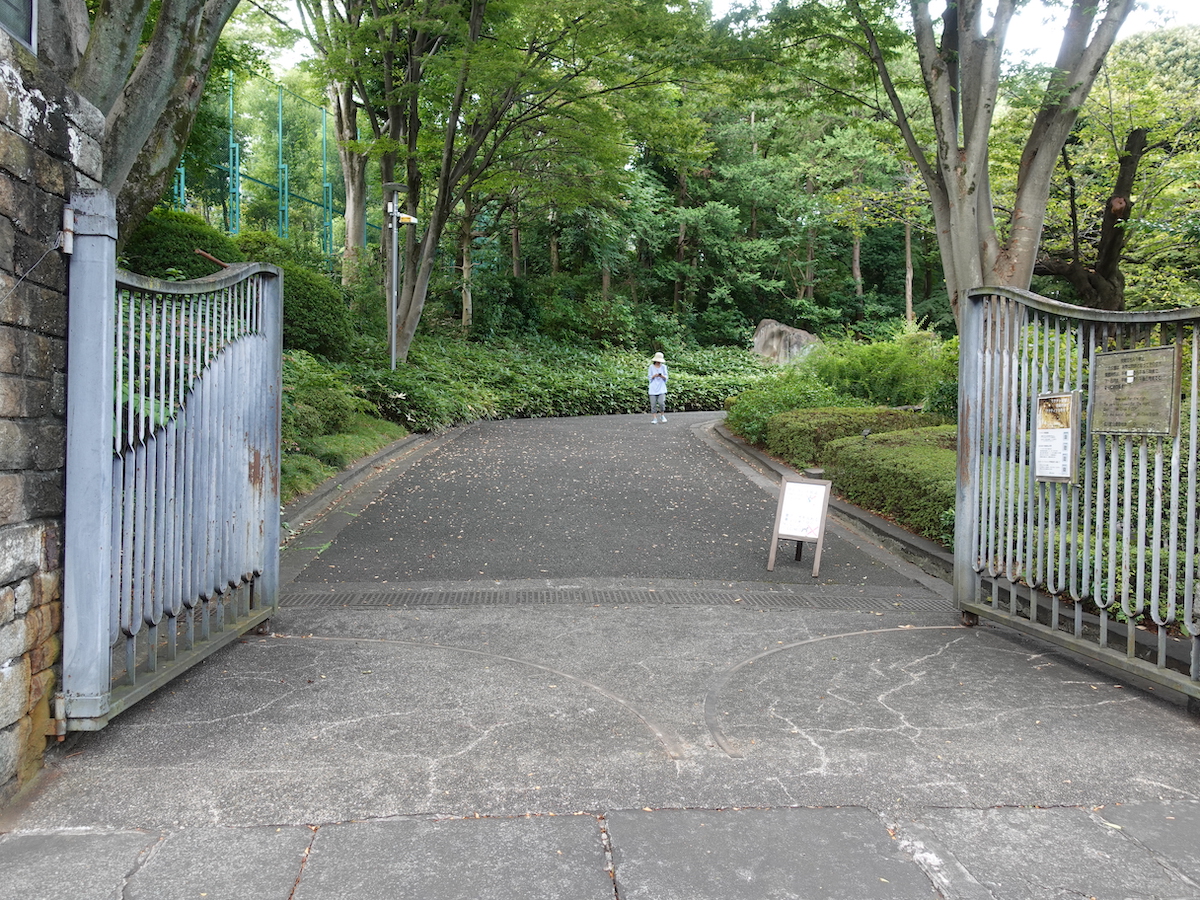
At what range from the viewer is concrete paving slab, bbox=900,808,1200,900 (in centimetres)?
258

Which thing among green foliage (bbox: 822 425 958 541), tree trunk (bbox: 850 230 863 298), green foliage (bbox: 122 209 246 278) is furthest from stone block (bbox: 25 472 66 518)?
tree trunk (bbox: 850 230 863 298)

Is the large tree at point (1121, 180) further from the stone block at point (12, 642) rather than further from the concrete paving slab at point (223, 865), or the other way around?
the stone block at point (12, 642)

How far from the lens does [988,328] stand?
5.59 metres

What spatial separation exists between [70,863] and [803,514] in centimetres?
562

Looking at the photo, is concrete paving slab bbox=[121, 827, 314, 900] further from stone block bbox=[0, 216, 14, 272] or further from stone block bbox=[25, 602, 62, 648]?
stone block bbox=[0, 216, 14, 272]

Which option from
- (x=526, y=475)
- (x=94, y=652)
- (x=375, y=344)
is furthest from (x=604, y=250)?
(x=94, y=652)

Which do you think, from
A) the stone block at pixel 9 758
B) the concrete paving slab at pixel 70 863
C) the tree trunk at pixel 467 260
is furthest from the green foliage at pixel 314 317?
the concrete paving slab at pixel 70 863

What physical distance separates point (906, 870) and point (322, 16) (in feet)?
63.6

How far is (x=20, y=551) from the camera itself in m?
3.14

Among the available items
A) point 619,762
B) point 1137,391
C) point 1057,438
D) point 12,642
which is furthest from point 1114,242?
point 12,642

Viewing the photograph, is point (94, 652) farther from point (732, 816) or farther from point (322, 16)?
point (322, 16)

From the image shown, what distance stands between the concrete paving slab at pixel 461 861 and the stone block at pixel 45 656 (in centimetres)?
135

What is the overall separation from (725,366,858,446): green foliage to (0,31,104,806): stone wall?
11.5 meters

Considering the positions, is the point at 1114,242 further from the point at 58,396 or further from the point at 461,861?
the point at 58,396
